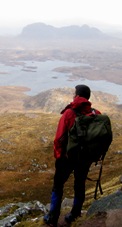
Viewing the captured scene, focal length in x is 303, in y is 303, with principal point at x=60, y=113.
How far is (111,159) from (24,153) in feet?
47.3

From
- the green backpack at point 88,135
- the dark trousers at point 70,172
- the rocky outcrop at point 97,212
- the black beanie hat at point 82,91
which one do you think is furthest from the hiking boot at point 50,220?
the black beanie hat at point 82,91

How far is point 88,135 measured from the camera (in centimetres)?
889

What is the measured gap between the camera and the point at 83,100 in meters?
9.43

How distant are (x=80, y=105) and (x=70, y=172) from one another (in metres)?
2.17

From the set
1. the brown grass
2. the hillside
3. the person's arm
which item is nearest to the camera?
the person's arm

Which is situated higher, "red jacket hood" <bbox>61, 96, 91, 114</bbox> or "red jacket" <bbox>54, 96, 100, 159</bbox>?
"red jacket hood" <bbox>61, 96, 91, 114</bbox>

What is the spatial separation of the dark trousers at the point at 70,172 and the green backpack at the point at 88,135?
40 centimetres

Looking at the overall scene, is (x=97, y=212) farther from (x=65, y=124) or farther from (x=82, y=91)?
(x=82, y=91)

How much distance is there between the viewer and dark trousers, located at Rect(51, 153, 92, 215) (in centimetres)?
934

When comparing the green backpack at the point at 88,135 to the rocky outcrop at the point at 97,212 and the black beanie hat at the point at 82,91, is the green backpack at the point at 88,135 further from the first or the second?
the rocky outcrop at the point at 97,212

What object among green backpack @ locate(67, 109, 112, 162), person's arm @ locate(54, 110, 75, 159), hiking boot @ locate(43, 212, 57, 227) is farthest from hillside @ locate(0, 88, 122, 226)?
green backpack @ locate(67, 109, 112, 162)

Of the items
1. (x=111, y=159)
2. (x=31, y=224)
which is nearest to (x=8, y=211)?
(x=31, y=224)

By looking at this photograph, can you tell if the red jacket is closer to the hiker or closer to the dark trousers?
the hiker

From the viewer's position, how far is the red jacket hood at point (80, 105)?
9352 millimetres
